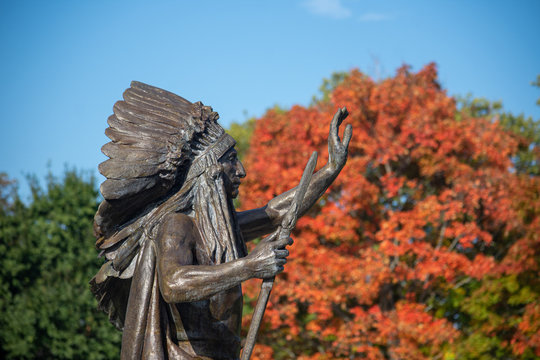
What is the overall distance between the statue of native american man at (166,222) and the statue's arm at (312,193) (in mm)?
306

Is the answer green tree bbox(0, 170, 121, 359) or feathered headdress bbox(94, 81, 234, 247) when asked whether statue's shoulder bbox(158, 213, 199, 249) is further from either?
green tree bbox(0, 170, 121, 359)

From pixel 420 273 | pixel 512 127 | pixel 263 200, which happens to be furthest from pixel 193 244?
pixel 512 127

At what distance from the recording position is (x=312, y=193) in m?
4.08

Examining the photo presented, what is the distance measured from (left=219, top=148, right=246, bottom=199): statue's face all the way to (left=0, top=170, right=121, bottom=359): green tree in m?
12.1

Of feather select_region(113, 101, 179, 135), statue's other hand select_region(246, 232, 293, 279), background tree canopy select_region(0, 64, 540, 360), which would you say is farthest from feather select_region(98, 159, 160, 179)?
background tree canopy select_region(0, 64, 540, 360)

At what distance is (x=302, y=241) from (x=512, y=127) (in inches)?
400

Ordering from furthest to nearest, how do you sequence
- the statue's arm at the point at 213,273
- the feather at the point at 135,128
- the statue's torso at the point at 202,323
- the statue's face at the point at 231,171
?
the statue's face at the point at 231,171 < the feather at the point at 135,128 < the statue's torso at the point at 202,323 < the statue's arm at the point at 213,273

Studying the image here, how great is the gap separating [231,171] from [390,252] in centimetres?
888

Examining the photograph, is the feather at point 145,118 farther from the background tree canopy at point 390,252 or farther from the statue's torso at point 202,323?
the background tree canopy at point 390,252

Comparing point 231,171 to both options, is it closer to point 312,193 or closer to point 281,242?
point 312,193

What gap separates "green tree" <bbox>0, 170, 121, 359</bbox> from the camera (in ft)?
49.0

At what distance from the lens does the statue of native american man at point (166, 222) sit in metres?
3.44

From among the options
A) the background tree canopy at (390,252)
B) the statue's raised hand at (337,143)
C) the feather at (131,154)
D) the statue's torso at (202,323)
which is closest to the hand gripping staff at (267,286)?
the statue's torso at (202,323)

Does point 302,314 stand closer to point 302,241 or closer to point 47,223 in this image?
point 302,241
